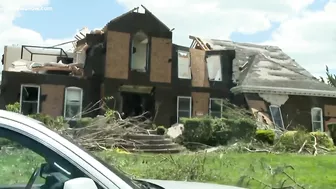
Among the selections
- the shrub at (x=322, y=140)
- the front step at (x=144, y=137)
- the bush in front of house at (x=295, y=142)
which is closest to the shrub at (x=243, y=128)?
the bush in front of house at (x=295, y=142)

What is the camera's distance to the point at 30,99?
83.8 feet

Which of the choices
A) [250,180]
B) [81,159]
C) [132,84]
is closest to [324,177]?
[250,180]

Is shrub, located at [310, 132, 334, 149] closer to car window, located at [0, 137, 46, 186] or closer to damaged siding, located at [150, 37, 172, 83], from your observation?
damaged siding, located at [150, 37, 172, 83]

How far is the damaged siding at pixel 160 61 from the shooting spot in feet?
90.2

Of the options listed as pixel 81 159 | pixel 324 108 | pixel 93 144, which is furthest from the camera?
pixel 324 108

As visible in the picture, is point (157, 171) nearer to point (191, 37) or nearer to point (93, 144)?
point (93, 144)

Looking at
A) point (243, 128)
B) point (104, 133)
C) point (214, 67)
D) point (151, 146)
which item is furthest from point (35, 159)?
point (214, 67)

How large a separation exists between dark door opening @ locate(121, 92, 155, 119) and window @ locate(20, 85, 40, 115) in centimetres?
481

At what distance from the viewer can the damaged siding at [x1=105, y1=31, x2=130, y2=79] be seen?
86.3ft

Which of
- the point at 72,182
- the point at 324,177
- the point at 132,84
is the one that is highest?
the point at 132,84

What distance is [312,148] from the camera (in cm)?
1895

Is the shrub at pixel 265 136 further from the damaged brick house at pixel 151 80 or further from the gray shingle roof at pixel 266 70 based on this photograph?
the gray shingle roof at pixel 266 70

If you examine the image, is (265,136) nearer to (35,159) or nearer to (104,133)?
(104,133)

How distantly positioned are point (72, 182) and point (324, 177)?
9811mm
